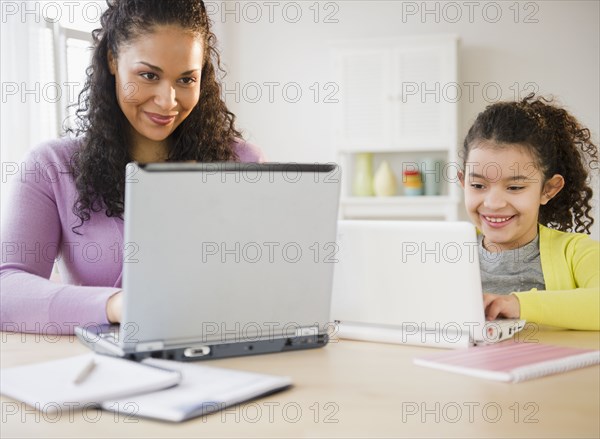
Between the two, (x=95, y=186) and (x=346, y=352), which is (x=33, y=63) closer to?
(x=95, y=186)

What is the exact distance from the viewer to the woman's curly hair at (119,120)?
1.72 metres

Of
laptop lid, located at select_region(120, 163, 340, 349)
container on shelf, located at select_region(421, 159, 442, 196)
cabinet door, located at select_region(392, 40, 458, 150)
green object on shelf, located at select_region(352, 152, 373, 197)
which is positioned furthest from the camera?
green object on shelf, located at select_region(352, 152, 373, 197)

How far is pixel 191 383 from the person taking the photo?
3.15 ft

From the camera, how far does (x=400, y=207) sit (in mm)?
5113

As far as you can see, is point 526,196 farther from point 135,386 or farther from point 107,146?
point 135,386

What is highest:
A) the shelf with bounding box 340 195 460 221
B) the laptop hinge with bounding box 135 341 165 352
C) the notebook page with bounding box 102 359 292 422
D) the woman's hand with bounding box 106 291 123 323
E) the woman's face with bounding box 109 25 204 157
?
the woman's face with bounding box 109 25 204 157

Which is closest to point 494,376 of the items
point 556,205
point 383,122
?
point 556,205

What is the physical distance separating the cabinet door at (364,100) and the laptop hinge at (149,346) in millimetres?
4165

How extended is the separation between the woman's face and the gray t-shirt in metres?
0.85

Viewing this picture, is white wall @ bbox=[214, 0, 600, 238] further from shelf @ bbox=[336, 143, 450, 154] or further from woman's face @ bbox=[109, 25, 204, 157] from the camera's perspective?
woman's face @ bbox=[109, 25, 204, 157]

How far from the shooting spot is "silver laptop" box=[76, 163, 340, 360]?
3.44ft

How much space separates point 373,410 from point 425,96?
14.3 feet

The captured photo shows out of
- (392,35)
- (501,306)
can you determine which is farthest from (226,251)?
(392,35)

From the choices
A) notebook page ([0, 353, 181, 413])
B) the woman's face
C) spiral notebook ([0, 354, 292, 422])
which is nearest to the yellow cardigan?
spiral notebook ([0, 354, 292, 422])
